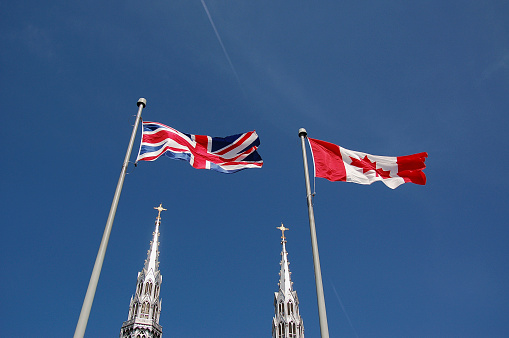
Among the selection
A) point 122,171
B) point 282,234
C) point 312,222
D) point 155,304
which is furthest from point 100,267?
point 282,234

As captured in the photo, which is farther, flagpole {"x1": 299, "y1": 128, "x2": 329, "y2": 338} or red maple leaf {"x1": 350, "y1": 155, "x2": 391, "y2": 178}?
red maple leaf {"x1": 350, "y1": 155, "x2": 391, "y2": 178}

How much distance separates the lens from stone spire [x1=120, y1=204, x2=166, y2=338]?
42406mm

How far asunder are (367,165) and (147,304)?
104ft

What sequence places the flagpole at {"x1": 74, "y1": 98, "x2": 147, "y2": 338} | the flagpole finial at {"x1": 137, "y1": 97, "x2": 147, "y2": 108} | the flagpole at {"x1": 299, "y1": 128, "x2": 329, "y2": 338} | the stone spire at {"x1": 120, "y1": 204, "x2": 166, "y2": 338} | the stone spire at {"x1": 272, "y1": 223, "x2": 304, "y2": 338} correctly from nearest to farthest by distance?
1. the flagpole at {"x1": 74, "y1": 98, "x2": 147, "y2": 338}
2. the flagpole at {"x1": 299, "y1": 128, "x2": 329, "y2": 338}
3. the flagpole finial at {"x1": 137, "y1": 97, "x2": 147, "y2": 108}
4. the stone spire at {"x1": 120, "y1": 204, "x2": 166, "y2": 338}
5. the stone spire at {"x1": 272, "y1": 223, "x2": 304, "y2": 338}

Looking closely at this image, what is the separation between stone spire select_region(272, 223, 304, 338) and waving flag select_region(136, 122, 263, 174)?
95.1ft

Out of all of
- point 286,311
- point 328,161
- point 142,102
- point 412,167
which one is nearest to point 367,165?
point 328,161

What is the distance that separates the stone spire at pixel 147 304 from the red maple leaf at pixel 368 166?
30.3 metres

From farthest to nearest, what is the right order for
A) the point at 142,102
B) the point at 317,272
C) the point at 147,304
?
1. the point at 147,304
2. the point at 142,102
3. the point at 317,272

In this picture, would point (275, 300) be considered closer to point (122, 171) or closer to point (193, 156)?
point (193, 156)

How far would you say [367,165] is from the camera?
20.6m

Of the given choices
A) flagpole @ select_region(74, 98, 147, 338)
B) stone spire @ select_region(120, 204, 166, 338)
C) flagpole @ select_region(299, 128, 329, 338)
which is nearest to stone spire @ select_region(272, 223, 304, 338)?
stone spire @ select_region(120, 204, 166, 338)

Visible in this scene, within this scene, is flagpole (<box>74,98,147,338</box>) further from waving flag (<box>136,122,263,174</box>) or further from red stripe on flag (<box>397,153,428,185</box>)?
red stripe on flag (<box>397,153,428,185</box>)

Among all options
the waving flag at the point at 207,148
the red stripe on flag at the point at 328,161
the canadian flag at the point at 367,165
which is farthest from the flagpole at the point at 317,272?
the waving flag at the point at 207,148

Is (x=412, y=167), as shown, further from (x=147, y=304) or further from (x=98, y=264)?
(x=147, y=304)
